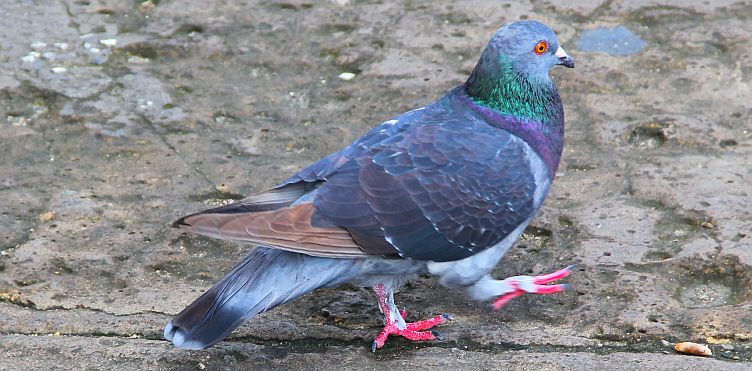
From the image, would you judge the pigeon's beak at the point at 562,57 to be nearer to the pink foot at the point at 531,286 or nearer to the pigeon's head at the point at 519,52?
the pigeon's head at the point at 519,52

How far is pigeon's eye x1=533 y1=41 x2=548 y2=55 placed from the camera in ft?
12.9

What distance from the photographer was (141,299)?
3.83m

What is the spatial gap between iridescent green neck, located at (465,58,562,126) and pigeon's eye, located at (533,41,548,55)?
0.36 ft

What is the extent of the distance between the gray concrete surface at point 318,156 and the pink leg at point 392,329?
0.13ft

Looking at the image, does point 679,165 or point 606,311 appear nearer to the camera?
point 606,311

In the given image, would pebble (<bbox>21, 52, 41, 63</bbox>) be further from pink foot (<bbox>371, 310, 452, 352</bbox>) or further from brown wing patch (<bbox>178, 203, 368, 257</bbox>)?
pink foot (<bbox>371, 310, 452, 352</bbox>)

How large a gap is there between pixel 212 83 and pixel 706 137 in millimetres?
2526

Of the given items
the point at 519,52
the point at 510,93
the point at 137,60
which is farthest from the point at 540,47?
the point at 137,60

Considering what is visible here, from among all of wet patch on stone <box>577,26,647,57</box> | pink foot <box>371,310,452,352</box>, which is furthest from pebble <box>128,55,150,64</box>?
pink foot <box>371,310,452,352</box>

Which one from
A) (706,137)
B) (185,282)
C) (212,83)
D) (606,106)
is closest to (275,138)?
(212,83)

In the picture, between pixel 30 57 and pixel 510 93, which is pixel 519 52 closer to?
pixel 510 93

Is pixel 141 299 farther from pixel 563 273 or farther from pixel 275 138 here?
pixel 563 273

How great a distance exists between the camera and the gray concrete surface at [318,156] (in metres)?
3.62

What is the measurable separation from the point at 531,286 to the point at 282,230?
3.35 ft
